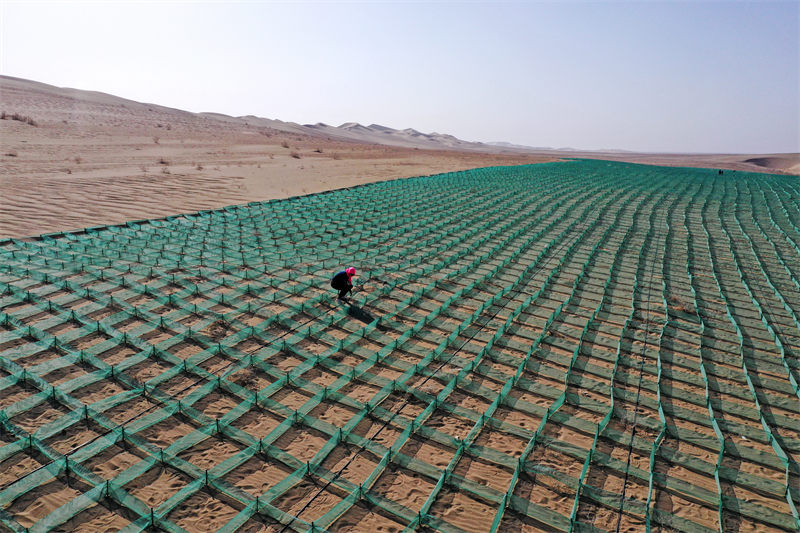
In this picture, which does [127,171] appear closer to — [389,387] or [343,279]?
[343,279]

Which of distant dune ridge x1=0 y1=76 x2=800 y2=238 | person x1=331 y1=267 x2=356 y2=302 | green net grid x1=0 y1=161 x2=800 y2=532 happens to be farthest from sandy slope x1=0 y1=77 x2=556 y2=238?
person x1=331 y1=267 x2=356 y2=302

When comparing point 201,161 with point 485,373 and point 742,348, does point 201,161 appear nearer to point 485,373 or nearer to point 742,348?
point 485,373

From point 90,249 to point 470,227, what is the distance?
10677mm

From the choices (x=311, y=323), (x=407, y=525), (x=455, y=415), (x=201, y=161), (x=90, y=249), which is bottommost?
(x=407, y=525)

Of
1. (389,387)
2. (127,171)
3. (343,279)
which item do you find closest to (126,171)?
(127,171)

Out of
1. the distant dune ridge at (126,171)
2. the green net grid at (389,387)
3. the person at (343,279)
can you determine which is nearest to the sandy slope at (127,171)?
the distant dune ridge at (126,171)

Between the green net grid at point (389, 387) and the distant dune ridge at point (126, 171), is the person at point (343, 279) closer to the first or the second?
the green net grid at point (389, 387)

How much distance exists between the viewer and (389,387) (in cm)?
636

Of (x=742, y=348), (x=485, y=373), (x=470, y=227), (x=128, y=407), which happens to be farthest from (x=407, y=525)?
(x=470, y=227)

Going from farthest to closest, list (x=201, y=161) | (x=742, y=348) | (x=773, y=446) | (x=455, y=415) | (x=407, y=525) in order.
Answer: (x=201, y=161) < (x=742, y=348) < (x=455, y=415) < (x=773, y=446) < (x=407, y=525)

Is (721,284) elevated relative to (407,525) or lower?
elevated

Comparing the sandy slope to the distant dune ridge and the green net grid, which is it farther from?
the green net grid

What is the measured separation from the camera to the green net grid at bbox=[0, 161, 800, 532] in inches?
181

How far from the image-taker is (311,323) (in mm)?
8117
